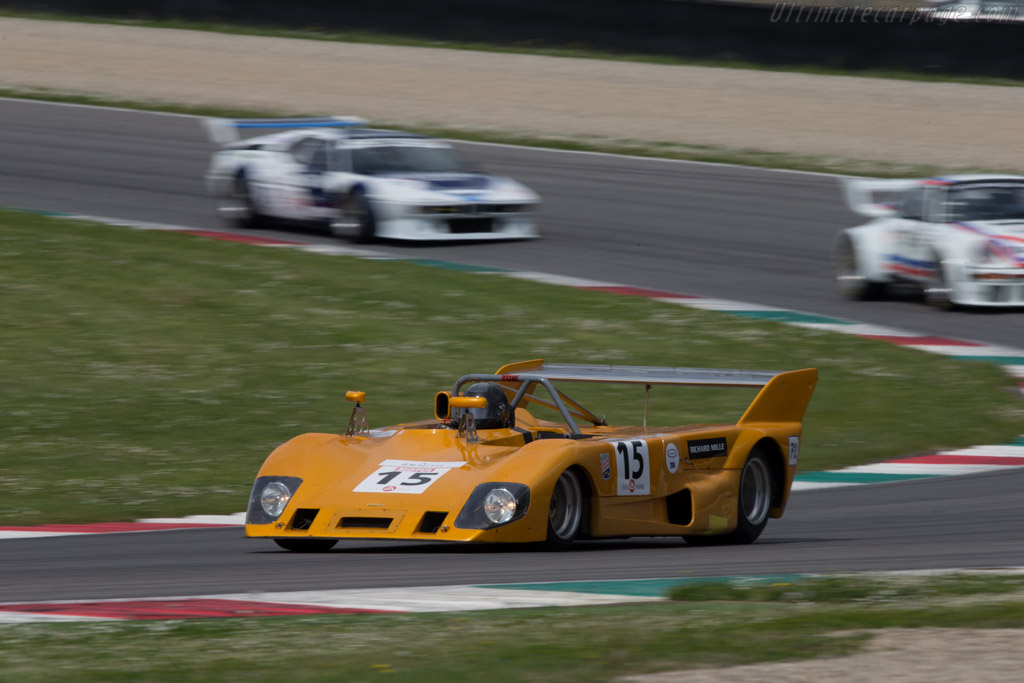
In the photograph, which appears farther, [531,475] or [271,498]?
[271,498]

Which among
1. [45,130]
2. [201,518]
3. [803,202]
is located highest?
[45,130]

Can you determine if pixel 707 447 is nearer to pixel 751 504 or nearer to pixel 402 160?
pixel 751 504

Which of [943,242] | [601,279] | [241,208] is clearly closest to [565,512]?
[943,242]

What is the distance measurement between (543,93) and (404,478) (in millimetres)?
20815

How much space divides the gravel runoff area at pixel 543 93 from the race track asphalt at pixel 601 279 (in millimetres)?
1854

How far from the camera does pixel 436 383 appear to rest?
1303 centimetres

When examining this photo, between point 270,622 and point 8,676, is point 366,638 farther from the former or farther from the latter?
point 8,676

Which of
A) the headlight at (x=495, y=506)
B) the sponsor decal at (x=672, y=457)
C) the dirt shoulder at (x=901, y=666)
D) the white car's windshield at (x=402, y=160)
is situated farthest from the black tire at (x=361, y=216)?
the dirt shoulder at (x=901, y=666)

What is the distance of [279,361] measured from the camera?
13656 mm

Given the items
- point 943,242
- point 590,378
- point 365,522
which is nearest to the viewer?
point 365,522

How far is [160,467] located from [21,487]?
91 centimetres

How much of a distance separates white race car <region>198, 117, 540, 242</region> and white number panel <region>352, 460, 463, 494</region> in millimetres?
10759

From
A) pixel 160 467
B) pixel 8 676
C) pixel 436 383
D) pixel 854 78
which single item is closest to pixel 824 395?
pixel 436 383

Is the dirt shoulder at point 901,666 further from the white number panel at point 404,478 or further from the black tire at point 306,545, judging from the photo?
the black tire at point 306,545
